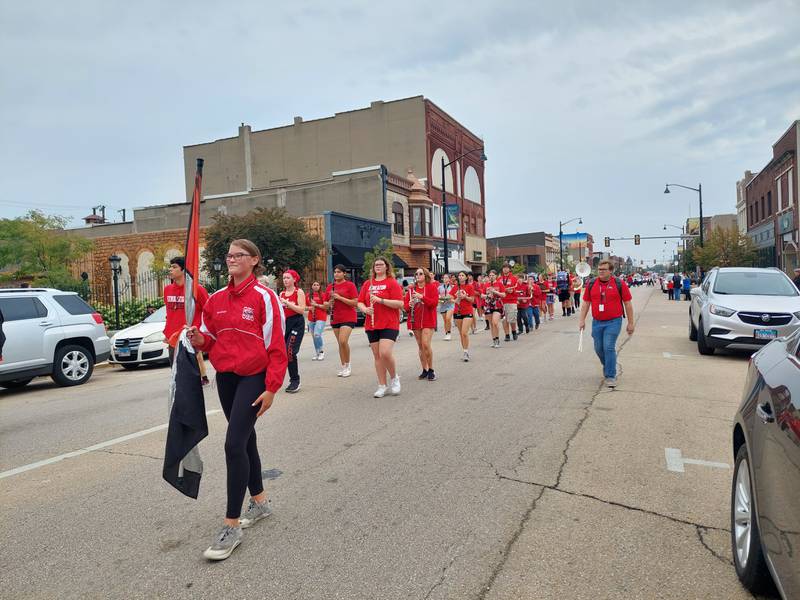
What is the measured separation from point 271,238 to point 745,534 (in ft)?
96.8

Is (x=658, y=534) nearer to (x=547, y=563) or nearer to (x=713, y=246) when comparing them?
(x=547, y=563)

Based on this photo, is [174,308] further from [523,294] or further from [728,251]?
[728,251]

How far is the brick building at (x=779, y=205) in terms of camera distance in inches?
1473

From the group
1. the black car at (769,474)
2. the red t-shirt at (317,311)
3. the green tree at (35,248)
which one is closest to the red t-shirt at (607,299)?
the black car at (769,474)

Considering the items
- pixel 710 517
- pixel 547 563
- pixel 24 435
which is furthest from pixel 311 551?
pixel 24 435

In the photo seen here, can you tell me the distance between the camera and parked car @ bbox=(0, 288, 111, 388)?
1007 cm

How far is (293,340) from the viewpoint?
8711 mm

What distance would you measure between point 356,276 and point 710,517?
34.1 meters

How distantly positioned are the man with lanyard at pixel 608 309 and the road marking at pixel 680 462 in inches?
125

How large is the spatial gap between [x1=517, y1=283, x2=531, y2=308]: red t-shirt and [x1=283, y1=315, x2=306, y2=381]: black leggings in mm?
7621

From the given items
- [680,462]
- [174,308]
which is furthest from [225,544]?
[174,308]

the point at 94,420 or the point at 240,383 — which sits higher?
the point at 240,383

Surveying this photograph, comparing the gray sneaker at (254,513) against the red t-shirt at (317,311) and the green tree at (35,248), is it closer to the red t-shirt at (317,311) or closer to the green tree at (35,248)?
the red t-shirt at (317,311)

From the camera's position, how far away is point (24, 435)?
6.91m
